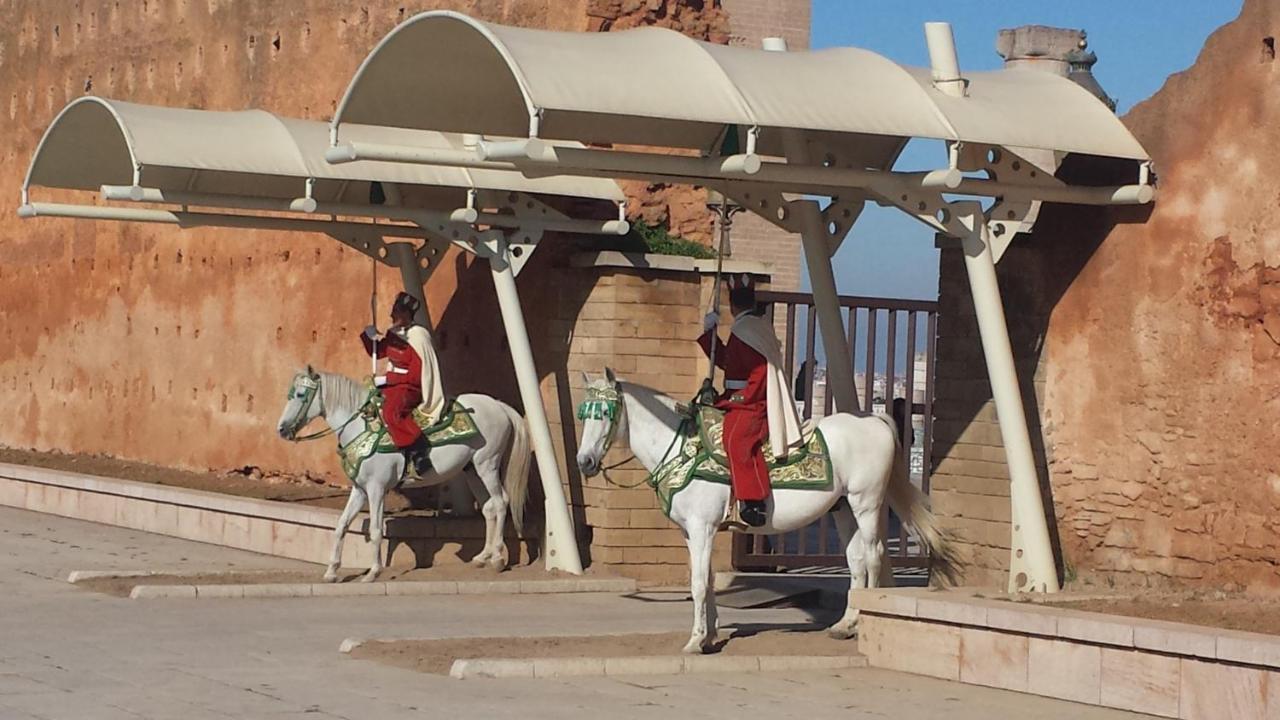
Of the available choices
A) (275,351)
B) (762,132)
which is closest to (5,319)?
(275,351)

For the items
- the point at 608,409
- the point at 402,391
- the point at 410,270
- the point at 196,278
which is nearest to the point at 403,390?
the point at 402,391

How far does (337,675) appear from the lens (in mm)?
10516

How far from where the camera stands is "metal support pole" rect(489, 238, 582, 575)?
1525cm

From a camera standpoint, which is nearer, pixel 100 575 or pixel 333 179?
pixel 100 575

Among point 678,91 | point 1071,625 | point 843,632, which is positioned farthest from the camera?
point 843,632

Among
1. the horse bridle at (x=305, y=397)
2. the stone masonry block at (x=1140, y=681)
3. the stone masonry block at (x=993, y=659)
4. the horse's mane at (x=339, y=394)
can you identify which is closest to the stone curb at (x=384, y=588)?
the horse bridle at (x=305, y=397)

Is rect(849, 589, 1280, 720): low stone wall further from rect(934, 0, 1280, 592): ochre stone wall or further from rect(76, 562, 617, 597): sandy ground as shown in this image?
rect(76, 562, 617, 597): sandy ground

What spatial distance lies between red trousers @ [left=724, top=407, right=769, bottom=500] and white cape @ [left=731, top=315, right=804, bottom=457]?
105 mm

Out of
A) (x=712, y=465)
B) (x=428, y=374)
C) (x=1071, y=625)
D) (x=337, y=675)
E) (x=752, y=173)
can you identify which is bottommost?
(x=337, y=675)

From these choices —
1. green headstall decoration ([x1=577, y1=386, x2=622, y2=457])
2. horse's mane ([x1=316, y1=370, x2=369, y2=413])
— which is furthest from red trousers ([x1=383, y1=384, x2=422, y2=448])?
green headstall decoration ([x1=577, y1=386, x2=622, y2=457])

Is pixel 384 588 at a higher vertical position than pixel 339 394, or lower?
lower

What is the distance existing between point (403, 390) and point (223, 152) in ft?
6.83

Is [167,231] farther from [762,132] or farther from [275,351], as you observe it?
[762,132]

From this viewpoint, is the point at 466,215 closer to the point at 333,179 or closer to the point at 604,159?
the point at 333,179
